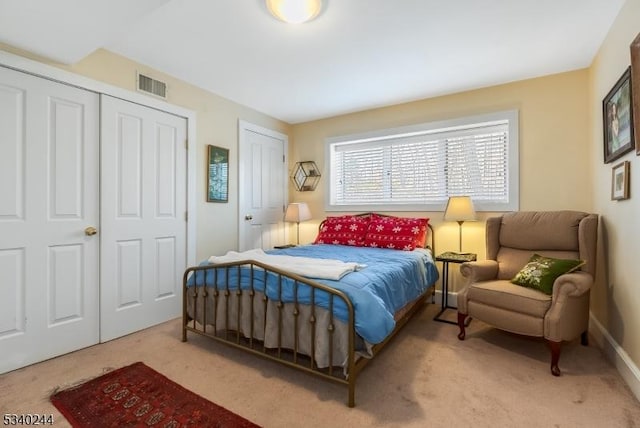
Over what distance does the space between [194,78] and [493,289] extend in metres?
3.37

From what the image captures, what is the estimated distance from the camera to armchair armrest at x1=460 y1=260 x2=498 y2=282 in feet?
8.47

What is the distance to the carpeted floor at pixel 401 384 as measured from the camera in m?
1.64

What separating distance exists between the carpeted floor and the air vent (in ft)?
7.36

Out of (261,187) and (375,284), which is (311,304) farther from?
(261,187)

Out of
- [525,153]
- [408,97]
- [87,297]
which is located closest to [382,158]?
[408,97]

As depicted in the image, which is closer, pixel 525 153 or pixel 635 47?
pixel 635 47

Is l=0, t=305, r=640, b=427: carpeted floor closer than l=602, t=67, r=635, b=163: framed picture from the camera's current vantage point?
Yes

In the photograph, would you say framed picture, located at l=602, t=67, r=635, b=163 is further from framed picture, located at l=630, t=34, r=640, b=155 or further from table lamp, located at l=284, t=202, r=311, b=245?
table lamp, located at l=284, t=202, r=311, b=245

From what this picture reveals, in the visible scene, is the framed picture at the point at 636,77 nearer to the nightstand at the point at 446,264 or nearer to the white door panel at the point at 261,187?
the nightstand at the point at 446,264

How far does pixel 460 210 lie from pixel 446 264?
2.03ft

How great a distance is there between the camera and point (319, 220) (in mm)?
4523

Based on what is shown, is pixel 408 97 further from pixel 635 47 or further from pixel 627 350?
pixel 627 350

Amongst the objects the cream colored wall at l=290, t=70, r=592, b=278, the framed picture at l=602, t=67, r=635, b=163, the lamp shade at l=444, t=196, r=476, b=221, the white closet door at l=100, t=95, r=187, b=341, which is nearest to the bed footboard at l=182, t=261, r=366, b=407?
the white closet door at l=100, t=95, r=187, b=341

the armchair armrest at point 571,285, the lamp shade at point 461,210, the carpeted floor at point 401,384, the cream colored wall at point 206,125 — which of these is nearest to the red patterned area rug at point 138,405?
the carpeted floor at point 401,384
